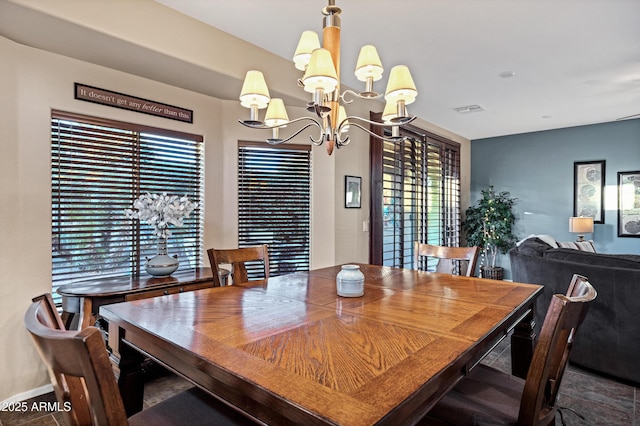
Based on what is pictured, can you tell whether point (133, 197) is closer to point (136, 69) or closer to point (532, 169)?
point (136, 69)

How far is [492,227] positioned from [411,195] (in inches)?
81.7

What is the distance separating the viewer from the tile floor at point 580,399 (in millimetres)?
2131

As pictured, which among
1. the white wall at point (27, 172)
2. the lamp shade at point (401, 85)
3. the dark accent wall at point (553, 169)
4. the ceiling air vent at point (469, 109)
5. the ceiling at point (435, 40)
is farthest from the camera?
the dark accent wall at point (553, 169)

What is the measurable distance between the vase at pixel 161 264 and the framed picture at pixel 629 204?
246 inches

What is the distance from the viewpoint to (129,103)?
282 cm

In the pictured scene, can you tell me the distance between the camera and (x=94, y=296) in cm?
222

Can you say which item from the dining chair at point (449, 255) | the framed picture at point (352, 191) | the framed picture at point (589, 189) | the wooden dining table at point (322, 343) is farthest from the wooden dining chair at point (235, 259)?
the framed picture at point (589, 189)

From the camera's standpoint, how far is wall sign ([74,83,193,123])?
259 centimetres

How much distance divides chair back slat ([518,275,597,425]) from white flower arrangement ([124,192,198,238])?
2.47m

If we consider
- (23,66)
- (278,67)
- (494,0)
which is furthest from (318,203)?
(23,66)

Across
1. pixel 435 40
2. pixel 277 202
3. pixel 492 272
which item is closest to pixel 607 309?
pixel 435 40

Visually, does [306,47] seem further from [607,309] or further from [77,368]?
[607,309]

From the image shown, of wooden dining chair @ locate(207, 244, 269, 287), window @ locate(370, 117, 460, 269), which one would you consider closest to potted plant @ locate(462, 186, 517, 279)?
window @ locate(370, 117, 460, 269)

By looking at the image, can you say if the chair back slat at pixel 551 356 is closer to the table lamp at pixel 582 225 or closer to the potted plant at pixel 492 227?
the table lamp at pixel 582 225
